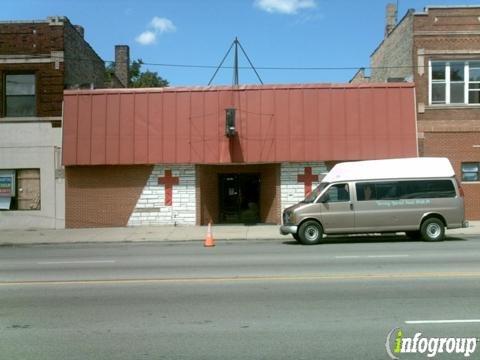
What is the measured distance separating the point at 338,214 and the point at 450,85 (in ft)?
33.7

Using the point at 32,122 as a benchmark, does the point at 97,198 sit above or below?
below

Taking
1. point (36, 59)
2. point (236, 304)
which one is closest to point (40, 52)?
point (36, 59)

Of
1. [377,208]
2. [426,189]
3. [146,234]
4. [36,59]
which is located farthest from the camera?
[36,59]

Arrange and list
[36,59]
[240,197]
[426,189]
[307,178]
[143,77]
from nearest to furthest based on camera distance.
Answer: [426,189], [307,178], [36,59], [240,197], [143,77]

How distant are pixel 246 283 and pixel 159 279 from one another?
163 cm

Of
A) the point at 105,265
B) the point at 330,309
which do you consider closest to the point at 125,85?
the point at 105,265

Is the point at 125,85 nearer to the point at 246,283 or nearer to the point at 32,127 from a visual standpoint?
the point at 32,127

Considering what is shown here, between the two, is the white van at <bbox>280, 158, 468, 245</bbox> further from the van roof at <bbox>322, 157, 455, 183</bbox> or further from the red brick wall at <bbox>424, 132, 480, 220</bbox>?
the red brick wall at <bbox>424, 132, 480, 220</bbox>

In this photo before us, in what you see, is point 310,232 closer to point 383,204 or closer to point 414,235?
point 383,204

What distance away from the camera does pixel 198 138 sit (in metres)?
22.6

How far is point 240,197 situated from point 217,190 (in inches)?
39.8

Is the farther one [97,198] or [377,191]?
[97,198]

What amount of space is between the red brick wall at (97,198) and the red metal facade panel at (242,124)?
73cm

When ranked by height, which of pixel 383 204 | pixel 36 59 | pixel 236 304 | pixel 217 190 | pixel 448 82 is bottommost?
pixel 236 304
